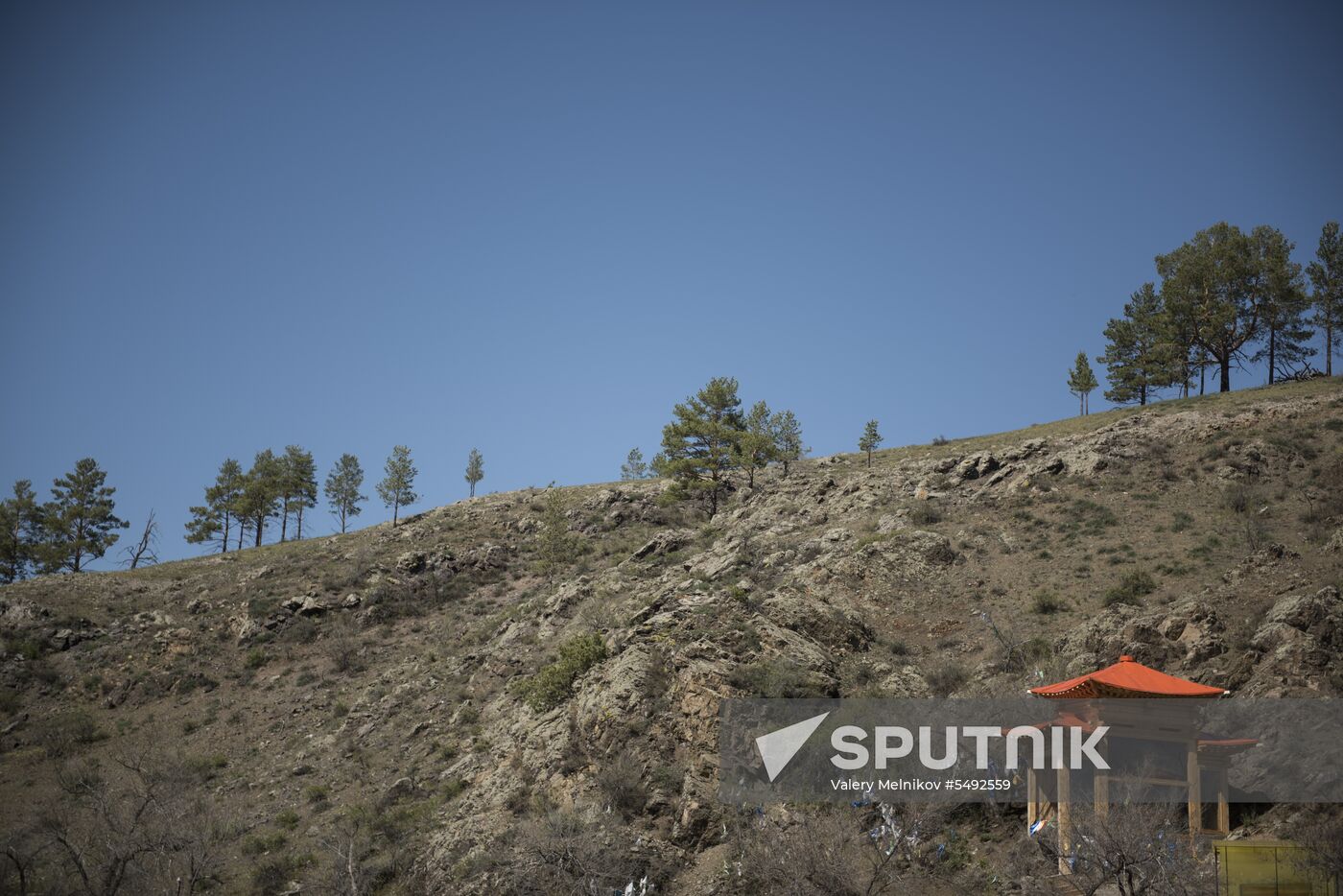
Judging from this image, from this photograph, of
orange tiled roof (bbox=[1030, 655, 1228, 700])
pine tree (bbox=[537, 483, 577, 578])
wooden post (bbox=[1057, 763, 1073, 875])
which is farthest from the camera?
pine tree (bbox=[537, 483, 577, 578])

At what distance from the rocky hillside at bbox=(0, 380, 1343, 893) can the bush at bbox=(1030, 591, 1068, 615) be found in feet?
0.80

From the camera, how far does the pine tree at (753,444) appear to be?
65188mm

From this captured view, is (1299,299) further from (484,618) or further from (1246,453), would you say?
(484,618)

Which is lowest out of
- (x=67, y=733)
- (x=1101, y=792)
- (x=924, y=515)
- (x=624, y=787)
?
(x=67, y=733)

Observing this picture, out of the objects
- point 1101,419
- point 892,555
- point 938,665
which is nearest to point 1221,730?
point 938,665

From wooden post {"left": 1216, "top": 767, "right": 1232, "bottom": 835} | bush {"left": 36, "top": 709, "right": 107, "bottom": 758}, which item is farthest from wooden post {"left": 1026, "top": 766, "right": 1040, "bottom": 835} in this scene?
bush {"left": 36, "top": 709, "right": 107, "bottom": 758}

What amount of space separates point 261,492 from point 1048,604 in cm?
7614

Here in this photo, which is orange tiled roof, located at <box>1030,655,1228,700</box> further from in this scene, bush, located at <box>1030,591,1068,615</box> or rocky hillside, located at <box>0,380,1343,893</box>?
bush, located at <box>1030,591,1068,615</box>

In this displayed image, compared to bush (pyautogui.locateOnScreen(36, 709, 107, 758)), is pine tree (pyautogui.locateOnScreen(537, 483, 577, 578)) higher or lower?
higher

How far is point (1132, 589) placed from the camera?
32.6 m

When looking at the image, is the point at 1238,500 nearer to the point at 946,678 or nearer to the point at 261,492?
the point at 946,678

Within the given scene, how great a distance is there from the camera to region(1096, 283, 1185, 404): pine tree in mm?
68750

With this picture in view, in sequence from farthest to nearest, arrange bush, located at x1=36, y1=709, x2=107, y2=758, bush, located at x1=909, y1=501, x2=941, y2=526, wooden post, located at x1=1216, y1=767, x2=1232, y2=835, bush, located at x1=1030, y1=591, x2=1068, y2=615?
bush, located at x1=909, y1=501, x2=941, y2=526 < bush, located at x1=36, y1=709, x2=107, y2=758 < bush, located at x1=1030, y1=591, x2=1068, y2=615 < wooden post, located at x1=1216, y1=767, x2=1232, y2=835

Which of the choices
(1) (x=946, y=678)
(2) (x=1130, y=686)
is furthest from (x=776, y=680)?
(2) (x=1130, y=686)
